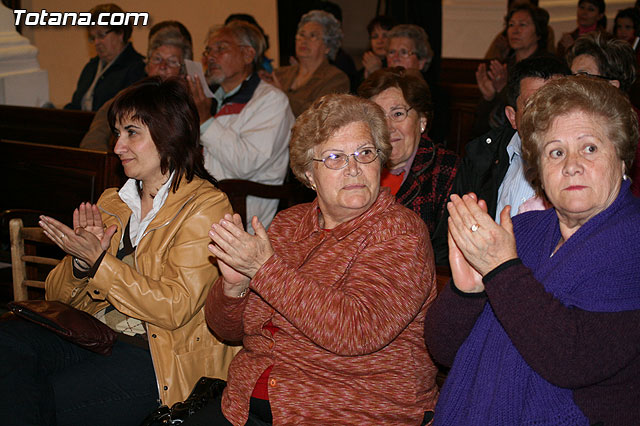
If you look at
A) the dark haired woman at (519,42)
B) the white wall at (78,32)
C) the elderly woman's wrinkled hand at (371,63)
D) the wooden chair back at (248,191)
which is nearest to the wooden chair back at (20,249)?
the wooden chair back at (248,191)

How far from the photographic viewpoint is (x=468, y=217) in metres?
1.60

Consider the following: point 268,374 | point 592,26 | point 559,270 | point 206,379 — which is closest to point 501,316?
point 559,270

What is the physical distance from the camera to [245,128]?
3955 millimetres

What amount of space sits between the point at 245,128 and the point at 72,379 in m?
2.02

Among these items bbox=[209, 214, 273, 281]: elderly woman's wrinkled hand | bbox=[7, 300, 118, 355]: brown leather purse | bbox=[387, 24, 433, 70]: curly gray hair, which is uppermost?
bbox=[387, 24, 433, 70]: curly gray hair

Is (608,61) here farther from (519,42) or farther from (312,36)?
(312,36)

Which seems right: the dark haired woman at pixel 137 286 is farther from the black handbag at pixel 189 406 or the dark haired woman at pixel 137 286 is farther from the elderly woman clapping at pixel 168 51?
the elderly woman clapping at pixel 168 51

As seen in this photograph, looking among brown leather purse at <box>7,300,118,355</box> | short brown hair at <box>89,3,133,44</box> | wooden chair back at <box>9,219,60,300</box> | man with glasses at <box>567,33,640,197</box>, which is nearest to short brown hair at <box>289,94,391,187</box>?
brown leather purse at <box>7,300,118,355</box>

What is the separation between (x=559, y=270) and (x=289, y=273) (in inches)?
25.9

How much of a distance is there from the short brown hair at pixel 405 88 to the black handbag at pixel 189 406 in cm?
148

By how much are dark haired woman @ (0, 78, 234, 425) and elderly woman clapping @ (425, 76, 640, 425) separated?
90cm

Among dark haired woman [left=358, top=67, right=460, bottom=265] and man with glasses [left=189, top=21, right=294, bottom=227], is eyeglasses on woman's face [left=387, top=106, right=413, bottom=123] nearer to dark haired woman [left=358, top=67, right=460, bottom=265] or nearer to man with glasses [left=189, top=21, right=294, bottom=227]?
dark haired woman [left=358, top=67, right=460, bottom=265]

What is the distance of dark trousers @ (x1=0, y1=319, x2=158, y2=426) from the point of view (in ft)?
6.93

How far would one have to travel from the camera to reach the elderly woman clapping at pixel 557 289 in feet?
4.93
